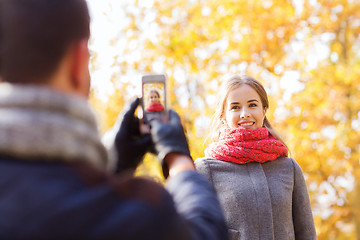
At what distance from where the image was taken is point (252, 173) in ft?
8.41

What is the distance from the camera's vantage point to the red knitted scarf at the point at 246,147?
2588mm

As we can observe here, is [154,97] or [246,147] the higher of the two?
[154,97]

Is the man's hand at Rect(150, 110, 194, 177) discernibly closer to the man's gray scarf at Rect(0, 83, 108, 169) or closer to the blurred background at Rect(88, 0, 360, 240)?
the man's gray scarf at Rect(0, 83, 108, 169)

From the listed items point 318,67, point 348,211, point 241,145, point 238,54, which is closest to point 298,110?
point 318,67

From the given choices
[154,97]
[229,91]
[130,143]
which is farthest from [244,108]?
[130,143]

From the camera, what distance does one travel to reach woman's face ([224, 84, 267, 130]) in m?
2.64

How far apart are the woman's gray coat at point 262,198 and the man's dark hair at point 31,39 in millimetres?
1762

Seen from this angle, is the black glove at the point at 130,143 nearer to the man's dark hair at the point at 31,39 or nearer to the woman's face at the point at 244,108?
the man's dark hair at the point at 31,39

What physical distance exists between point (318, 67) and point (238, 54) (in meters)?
1.21

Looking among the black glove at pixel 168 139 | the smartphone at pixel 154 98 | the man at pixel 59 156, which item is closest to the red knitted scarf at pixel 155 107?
the smartphone at pixel 154 98

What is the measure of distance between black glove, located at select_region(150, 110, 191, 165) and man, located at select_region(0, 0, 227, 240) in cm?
16

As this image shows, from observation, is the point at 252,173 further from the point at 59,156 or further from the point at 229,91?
the point at 59,156

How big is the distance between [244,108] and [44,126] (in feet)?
6.42

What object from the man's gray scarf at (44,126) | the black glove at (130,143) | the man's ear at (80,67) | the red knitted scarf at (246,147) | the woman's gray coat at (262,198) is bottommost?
the woman's gray coat at (262,198)
